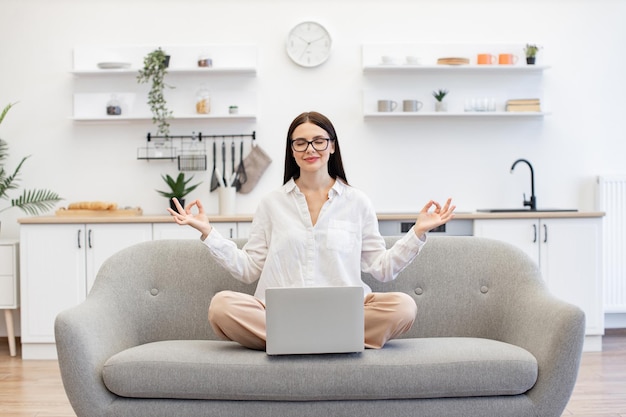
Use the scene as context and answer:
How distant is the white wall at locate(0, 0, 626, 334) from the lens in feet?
16.7

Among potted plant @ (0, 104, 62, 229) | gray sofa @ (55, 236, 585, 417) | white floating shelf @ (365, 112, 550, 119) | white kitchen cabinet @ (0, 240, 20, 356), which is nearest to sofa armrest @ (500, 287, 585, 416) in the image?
gray sofa @ (55, 236, 585, 417)

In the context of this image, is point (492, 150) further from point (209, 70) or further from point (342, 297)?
point (342, 297)

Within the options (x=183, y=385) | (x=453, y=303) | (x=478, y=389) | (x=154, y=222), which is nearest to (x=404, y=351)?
(x=478, y=389)

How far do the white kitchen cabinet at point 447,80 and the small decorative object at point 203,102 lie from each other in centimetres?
107

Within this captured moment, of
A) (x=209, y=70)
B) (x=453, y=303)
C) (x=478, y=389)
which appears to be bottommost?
(x=478, y=389)

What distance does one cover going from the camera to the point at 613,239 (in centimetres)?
507

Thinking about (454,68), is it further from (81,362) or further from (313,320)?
(81,362)

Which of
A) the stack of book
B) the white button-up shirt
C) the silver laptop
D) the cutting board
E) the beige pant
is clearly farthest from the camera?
the stack of book

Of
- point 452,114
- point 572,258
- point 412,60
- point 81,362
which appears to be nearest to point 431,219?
point 81,362

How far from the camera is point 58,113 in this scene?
511cm

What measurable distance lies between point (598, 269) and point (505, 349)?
2444 millimetres

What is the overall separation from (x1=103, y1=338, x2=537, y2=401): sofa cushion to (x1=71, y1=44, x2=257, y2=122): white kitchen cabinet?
285 centimetres

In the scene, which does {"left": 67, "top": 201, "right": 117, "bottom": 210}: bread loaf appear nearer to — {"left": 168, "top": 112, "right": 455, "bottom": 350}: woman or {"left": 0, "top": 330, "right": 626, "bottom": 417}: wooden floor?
{"left": 0, "top": 330, "right": 626, "bottom": 417}: wooden floor

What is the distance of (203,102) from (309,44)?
83 cm
